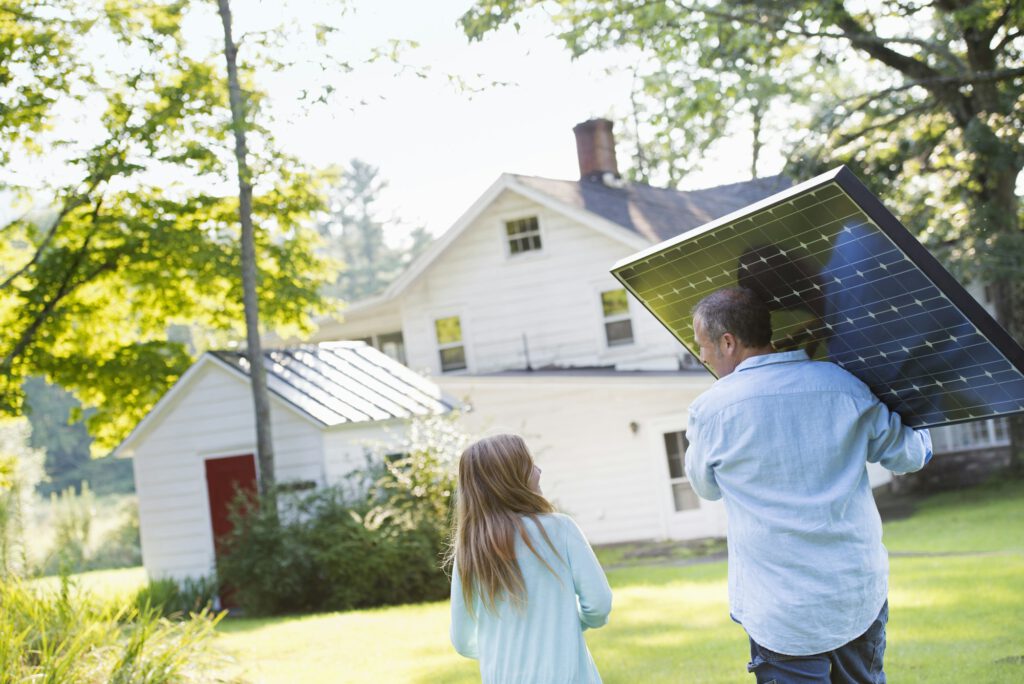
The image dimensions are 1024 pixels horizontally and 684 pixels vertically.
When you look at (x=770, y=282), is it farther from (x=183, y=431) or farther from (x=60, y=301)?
(x=60, y=301)

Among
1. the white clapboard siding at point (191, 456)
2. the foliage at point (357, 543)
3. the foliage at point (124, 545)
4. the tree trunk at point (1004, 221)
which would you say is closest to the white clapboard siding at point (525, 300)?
the tree trunk at point (1004, 221)

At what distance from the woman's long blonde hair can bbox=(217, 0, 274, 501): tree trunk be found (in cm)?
1199

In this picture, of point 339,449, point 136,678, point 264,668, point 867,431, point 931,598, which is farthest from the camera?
point 339,449

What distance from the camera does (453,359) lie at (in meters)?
24.9

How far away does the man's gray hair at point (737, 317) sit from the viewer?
3.55 meters

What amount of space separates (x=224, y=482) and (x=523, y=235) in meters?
9.40

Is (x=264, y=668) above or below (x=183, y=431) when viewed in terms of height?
below

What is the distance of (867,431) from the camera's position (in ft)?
11.3

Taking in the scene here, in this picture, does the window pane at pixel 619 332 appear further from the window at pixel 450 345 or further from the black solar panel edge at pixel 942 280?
the black solar panel edge at pixel 942 280

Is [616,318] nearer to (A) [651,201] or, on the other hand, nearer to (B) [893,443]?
(A) [651,201]

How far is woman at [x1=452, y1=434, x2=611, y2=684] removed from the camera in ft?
12.8

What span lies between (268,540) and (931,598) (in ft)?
27.4

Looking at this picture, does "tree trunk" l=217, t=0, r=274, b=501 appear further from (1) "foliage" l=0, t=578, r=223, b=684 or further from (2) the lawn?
(1) "foliage" l=0, t=578, r=223, b=684

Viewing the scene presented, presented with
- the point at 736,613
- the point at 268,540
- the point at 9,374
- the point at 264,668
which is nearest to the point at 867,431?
the point at 736,613
